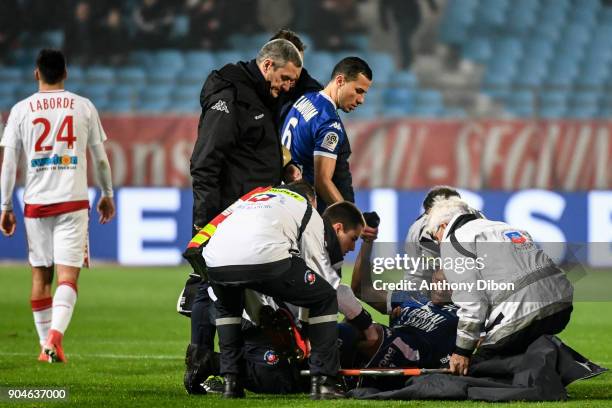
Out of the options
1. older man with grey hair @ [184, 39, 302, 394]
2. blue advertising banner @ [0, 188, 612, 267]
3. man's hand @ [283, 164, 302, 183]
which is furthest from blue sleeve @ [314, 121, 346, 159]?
blue advertising banner @ [0, 188, 612, 267]

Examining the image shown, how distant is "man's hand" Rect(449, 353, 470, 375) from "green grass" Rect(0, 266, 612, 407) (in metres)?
0.25

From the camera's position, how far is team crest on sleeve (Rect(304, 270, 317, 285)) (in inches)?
217

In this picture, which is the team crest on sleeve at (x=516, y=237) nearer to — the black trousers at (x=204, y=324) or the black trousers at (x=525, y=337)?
the black trousers at (x=525, y=337)

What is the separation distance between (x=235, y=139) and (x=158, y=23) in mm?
12067

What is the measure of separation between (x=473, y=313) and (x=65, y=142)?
3.23m

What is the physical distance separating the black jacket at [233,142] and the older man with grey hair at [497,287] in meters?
1.16

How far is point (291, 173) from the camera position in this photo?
6.82 metres

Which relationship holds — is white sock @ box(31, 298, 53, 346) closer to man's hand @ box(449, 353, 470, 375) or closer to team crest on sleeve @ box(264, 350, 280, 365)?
team crest on sleeve @ box(264, 350, 280, 365)

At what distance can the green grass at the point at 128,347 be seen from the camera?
5680 mm

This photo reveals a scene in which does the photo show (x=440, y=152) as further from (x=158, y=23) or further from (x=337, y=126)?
(x=337, y=126)

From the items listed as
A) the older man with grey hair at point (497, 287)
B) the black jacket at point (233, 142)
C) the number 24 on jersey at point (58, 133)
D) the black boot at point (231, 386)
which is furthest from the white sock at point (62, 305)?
the older man with grey hair at point (497, 287)

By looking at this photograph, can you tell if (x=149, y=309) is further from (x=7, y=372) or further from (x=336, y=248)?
(x=336, y=248)

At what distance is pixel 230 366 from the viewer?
225 inches

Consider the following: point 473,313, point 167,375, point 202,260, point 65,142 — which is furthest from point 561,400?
point 65,142
